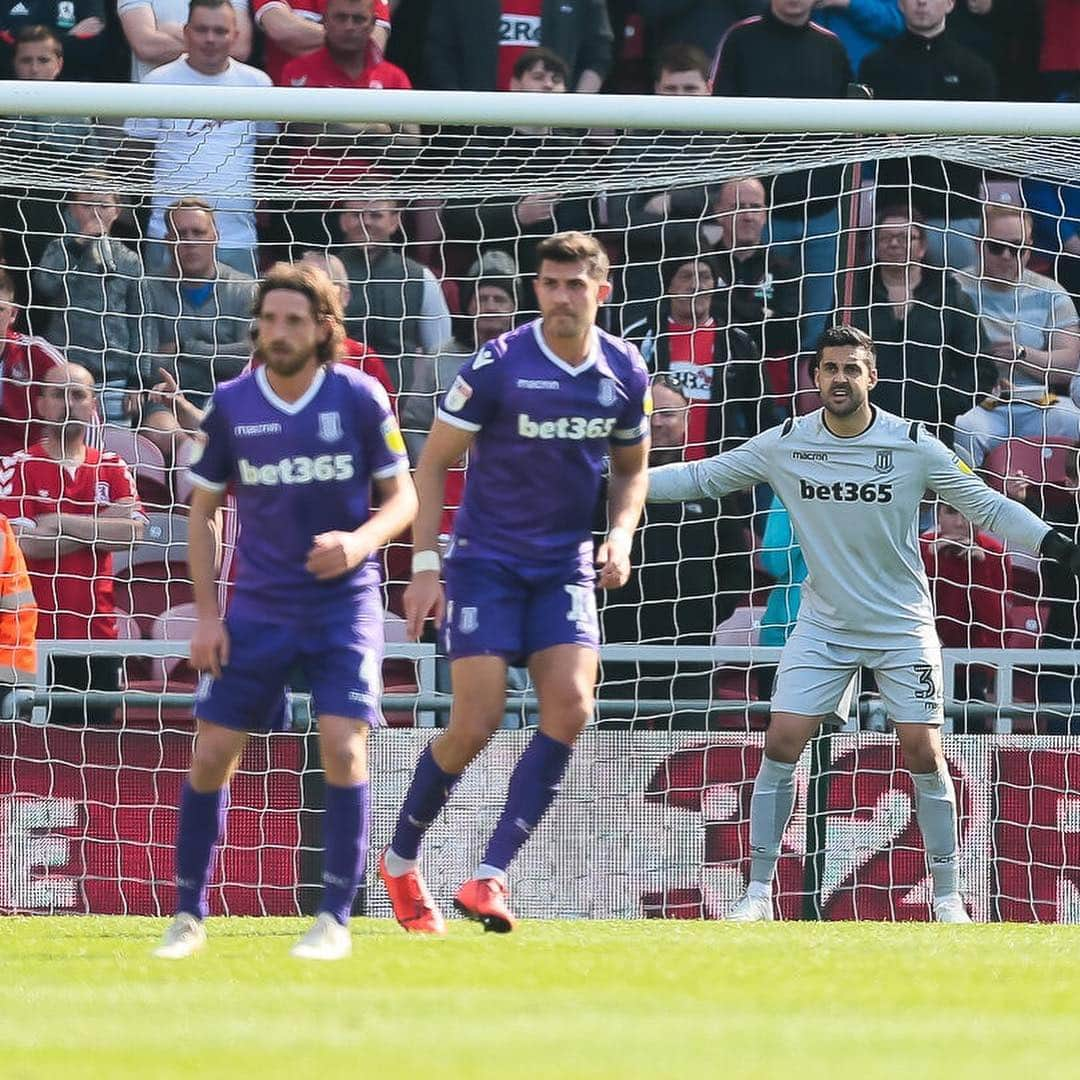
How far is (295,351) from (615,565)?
1211 mm

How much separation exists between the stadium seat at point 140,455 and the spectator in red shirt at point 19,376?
13.4 inches

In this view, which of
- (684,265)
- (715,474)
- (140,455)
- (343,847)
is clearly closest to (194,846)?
Answer: (343,847)

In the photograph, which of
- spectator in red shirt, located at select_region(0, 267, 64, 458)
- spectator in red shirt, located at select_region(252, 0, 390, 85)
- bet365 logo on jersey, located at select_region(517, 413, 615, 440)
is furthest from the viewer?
spectator in red shirt, located at select_region(252, 0, 390, 85)

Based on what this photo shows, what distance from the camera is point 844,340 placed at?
782 cm

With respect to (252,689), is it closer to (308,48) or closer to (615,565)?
(615,565)

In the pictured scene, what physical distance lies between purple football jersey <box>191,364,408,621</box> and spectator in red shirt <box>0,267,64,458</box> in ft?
12.7

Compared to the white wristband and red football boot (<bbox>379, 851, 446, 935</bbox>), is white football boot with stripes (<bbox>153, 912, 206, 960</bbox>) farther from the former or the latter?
the white wristband

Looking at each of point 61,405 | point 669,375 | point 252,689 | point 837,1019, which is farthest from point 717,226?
point 837,1019

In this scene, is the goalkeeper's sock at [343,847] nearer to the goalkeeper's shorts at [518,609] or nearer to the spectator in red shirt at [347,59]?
the goalkeeper's shorts at [518,609]

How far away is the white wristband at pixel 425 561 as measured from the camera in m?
6.25

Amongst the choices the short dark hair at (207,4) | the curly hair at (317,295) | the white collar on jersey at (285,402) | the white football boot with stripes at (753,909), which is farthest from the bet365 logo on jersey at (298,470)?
the short dark hair at (207,4)

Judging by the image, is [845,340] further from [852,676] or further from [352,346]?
[352,346]

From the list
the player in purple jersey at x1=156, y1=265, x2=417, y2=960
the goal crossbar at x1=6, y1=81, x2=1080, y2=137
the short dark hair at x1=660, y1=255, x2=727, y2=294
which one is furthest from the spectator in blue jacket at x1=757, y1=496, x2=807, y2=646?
the player in purple jersey at x1=156, y1=265, x2=417, y2=960

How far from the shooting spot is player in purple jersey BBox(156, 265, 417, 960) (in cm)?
561
